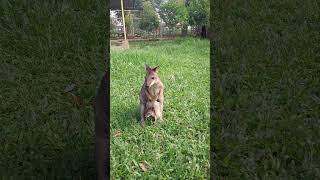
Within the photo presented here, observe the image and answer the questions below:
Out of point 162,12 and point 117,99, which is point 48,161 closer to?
point 117,99

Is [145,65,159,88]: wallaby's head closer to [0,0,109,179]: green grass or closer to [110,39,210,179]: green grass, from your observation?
[110,39,210,179]: green grass

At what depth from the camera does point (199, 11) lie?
2.48 meters

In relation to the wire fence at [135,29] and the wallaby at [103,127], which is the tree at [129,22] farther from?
the wallaby at [103,127]

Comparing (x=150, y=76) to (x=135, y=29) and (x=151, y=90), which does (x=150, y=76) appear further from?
(x=135, y=29)

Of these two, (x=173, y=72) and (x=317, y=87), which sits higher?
(x=173, y=72)

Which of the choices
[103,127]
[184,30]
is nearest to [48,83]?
[103,127]

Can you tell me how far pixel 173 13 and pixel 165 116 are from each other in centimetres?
52

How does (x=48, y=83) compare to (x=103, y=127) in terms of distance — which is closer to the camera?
(x=103, y=127)

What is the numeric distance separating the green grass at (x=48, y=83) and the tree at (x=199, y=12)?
128cm

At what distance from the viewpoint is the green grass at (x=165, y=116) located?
7.96 feet

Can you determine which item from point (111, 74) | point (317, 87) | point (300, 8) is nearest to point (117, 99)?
point (111, 74)

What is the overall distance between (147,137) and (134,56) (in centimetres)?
40

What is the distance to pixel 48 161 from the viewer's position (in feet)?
11.4

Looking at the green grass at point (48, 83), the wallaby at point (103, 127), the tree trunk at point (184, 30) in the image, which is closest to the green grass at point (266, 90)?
the tree trunk at point (184, 30)
